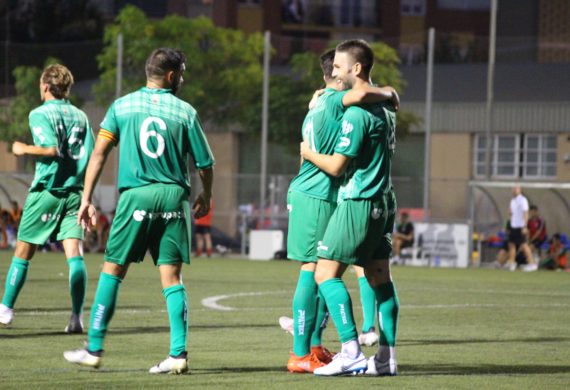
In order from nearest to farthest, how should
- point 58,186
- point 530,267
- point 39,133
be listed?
point 39,133 < point 58,186 < point 530,267

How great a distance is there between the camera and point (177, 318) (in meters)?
8.71

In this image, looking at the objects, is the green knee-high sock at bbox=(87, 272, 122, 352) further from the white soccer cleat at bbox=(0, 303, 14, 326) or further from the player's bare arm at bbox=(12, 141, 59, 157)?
the white soccer cleat at bbox=(0, 303, 14, 326)

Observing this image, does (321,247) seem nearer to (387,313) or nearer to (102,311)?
(387,313)

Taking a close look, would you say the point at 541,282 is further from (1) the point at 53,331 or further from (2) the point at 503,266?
(1) the point at 53,331

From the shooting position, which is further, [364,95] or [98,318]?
[98,318]

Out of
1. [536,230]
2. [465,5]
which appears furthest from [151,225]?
[465,5]

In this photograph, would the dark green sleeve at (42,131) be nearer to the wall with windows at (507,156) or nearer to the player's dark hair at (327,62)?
the player's dark hair at (327,62)

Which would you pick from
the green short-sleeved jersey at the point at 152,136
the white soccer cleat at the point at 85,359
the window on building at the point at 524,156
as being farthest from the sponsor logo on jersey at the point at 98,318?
the window on building at the point at 524,156

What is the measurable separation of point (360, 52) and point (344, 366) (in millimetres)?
1993

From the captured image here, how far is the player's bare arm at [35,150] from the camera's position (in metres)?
11.1

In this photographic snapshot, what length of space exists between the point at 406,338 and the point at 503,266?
18.9 metres

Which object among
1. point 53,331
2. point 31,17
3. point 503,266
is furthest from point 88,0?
point 53,331

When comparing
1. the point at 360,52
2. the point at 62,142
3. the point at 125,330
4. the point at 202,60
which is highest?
the point at 202,60

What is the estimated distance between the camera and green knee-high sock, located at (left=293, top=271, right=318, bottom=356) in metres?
9.13
